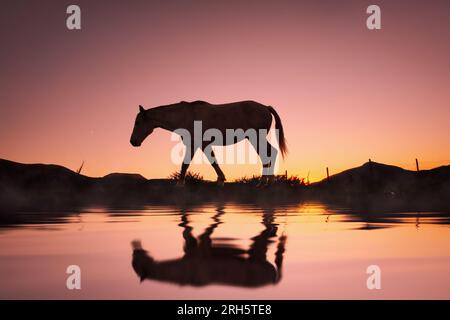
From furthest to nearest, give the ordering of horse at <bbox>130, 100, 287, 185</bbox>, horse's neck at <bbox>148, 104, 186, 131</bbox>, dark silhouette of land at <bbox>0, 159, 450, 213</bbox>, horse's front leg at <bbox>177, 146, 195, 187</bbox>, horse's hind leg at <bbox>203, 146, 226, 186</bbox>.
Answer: dark silhouette of land at <bbox>0, 159, 450, 213</bbox> < horse's neck at <bbox>148, 104, 186, 131</bbox> < horse at <bbox>130, 100, 287, 185</bbox> < horse's hind leg at <bbox>203, 146, 226, 186</bbox> < horse's front leg at <bbox>177, 146, 195, 187</bbox>

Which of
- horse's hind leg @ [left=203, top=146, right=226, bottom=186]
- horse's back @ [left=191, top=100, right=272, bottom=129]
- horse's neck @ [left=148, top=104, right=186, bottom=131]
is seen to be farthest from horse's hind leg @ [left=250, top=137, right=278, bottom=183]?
horse's neck @ [left=148, top=104, right=186, bottom=131]

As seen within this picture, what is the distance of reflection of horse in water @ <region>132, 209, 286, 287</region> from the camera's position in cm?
388

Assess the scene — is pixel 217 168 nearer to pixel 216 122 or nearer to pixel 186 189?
pixel 216 122

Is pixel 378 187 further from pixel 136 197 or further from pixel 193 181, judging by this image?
pixel 136 197

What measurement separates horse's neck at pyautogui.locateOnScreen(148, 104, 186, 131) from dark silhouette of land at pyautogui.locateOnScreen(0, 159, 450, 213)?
13.1 ft

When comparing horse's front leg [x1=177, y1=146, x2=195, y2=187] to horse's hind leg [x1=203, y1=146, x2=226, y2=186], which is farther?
horse's hind leg [x1=203, y1=146, x2=226, y2=186]

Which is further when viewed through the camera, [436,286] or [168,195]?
[168,195]

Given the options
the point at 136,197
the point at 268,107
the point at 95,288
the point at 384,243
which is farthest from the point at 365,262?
the point at 136,197

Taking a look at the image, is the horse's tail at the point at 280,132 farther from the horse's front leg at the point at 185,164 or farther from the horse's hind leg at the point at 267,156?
the horse's front leg at the point at 185,164

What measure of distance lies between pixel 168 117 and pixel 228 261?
35.3ft

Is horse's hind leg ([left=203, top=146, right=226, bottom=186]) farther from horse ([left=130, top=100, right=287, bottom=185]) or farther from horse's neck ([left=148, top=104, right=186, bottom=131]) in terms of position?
horse's neck ([left=148, top=104, right=186, bottom=131])

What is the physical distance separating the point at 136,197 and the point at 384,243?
1668cm

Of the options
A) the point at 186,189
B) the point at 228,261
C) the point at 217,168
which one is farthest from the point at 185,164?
the point at 228,261
